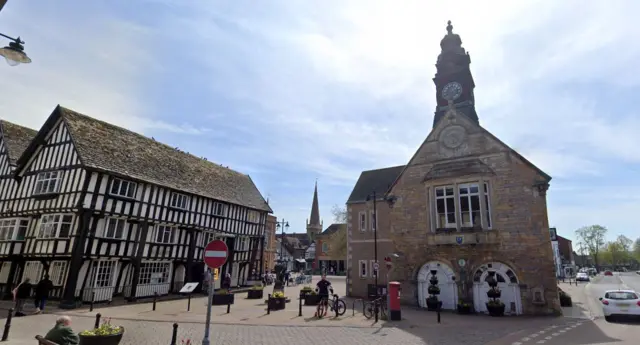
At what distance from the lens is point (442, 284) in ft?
59.8

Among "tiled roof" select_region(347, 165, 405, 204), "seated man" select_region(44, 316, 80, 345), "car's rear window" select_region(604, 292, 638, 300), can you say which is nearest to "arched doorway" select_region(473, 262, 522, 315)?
"car's rear window" select_region(604, 292, 638, 300)

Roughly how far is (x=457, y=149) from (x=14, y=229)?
88.7 feet

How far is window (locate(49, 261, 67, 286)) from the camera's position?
19.3 meters

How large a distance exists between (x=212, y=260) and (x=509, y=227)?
14.9m

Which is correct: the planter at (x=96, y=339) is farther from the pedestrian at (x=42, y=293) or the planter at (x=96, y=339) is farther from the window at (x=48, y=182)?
the window at (x=48, y=182)

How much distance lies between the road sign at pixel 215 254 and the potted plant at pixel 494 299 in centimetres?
1382

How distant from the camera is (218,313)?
16.5 m

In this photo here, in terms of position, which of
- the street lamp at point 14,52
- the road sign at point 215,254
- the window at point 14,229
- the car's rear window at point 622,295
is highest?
Result: the street lamp at point 14,52

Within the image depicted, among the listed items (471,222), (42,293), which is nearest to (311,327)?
(471,222)

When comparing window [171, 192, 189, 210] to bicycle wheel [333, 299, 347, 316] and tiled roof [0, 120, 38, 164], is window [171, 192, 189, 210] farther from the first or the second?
bicycle wheel [333, 299, 347, 316]

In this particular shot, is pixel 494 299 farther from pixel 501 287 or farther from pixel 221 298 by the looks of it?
pixel 221 298

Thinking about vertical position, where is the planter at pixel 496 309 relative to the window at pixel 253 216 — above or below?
below

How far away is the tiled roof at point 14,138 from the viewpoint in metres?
24.6

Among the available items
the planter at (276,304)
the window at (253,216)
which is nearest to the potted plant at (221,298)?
the planter at (276,304)
